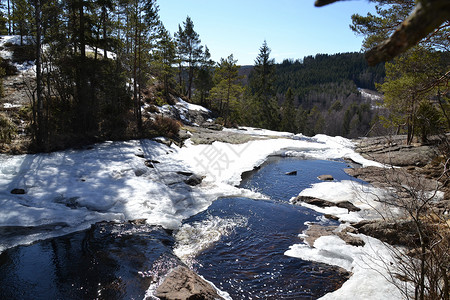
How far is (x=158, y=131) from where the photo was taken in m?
16.6

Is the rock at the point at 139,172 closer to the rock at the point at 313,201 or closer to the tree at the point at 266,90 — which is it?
the rock at the point at 313,201

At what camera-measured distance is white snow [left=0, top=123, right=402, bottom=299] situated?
6383 millimetres

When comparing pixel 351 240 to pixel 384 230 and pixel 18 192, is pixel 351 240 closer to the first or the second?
pixel 384 230

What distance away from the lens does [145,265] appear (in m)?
5.29

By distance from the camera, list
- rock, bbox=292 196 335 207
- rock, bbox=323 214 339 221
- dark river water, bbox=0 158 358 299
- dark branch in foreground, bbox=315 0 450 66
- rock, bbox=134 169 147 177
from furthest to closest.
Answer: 1. rock, bbox=134 169 147 177
2. rock, bbox=292 196 335 207
3. rock, bbox=323 214 339 221
4. dark river water, bbox=0 158 358 299
5. dark branch in foreground, bbox=315 0 450 66

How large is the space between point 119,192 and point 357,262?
7303 millimetres

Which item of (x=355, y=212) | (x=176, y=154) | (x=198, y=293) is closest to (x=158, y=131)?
(x=176, y=154)

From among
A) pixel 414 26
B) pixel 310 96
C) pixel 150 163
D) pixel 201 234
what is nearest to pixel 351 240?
pixel 201 234

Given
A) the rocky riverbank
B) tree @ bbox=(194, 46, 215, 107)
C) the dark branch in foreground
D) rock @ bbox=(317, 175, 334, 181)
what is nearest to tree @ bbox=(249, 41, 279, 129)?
tree @ bbox=(194, 46, 215, 107)

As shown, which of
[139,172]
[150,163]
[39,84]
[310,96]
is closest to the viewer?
[39,84]

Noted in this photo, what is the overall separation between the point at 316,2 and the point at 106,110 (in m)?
15.9

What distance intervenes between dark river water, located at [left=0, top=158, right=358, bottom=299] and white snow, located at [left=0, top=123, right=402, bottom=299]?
1.28ft

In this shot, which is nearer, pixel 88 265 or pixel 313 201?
pixel 88 265

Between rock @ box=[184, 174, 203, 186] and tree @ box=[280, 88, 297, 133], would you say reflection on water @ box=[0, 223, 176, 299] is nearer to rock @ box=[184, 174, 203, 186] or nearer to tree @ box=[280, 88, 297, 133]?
rock @ box=[184, 174, 203, 186]
